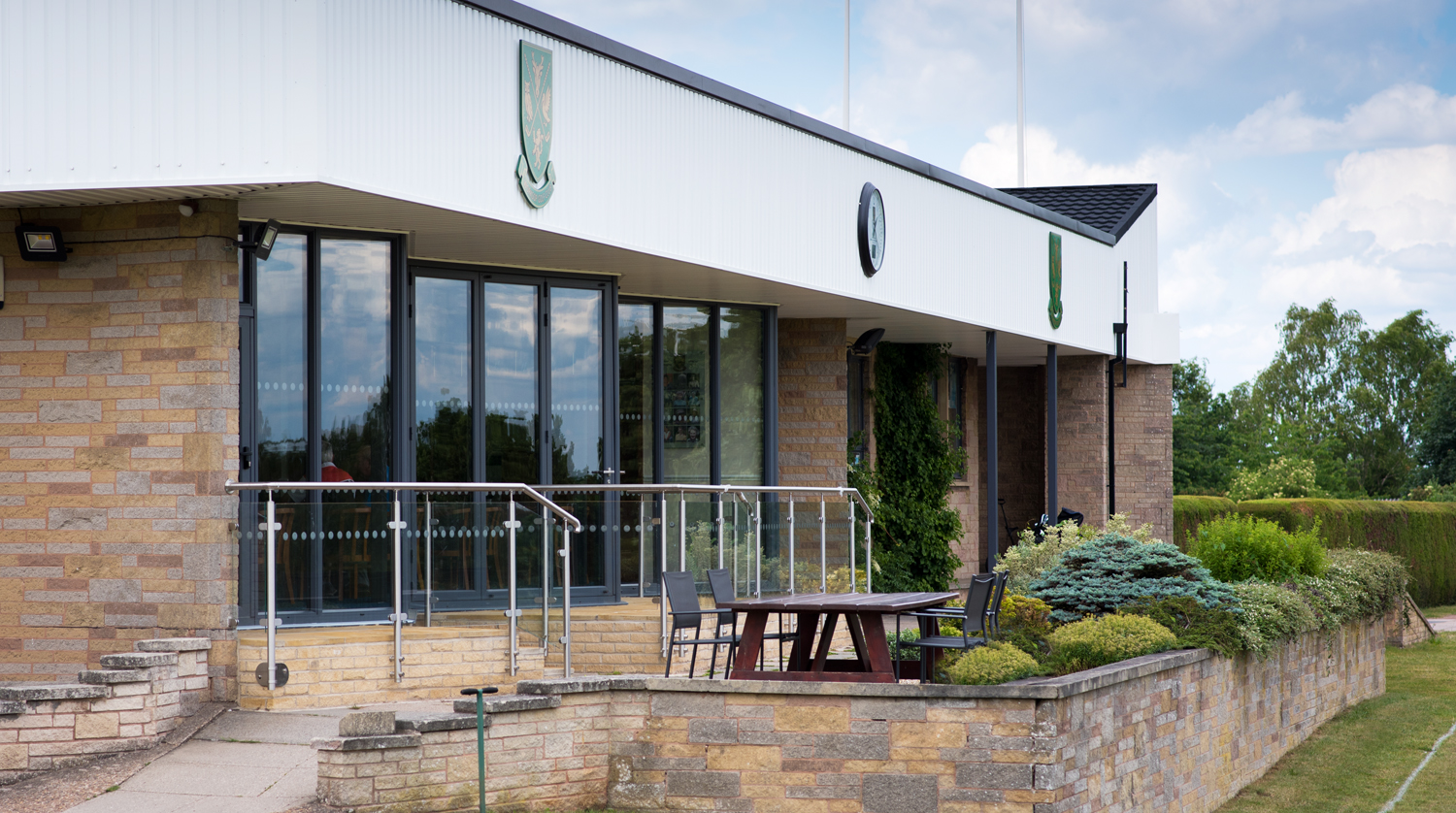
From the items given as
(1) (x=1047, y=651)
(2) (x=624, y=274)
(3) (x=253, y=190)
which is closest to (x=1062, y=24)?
(2) (x=624, y=274)

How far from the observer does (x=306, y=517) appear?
8.53 metres

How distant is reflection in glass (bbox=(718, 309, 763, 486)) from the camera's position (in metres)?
14.9

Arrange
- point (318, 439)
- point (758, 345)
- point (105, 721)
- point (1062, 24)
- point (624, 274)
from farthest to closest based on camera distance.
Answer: point (1062, 24), point (758, 345), point (624, 274), point (318, 439), point (105, 721)

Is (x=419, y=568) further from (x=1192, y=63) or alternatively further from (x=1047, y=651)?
(x=1192, y=63)

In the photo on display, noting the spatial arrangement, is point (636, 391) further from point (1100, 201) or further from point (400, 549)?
point (1100, 201)

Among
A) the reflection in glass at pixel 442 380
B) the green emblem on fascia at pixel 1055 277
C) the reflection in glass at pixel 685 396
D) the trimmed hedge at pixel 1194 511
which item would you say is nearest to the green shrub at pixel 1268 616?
the reflection in glass at pixel 685 396

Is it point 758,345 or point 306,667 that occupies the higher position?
point 758,345

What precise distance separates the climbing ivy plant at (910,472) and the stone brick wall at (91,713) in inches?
407

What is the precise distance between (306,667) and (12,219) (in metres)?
3.56

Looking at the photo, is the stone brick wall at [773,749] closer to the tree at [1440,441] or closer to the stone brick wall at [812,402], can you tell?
the stone brick wall at [812,402]

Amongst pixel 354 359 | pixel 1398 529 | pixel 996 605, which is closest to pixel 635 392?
pixel 354 359

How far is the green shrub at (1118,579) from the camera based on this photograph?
11.2m

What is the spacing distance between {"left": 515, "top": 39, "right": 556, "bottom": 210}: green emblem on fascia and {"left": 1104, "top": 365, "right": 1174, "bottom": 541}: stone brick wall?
1533 cm

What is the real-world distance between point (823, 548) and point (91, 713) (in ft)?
21.0
